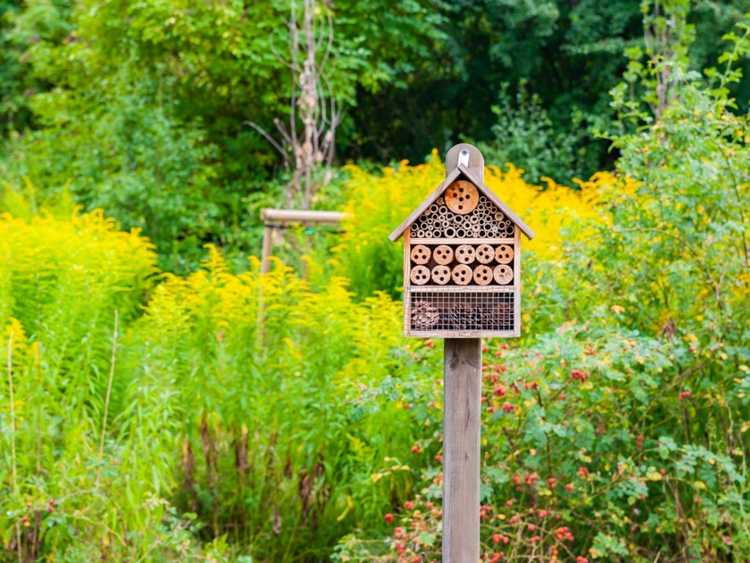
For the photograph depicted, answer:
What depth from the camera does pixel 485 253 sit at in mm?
3316

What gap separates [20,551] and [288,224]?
3901mm

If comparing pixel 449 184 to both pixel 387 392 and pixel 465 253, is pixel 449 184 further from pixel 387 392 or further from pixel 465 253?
pixel 387 392

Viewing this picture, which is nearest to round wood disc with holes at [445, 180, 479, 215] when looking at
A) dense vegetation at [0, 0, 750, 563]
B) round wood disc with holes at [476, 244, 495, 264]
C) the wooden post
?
round wood disc with holes at [476, 244, 495, 264]

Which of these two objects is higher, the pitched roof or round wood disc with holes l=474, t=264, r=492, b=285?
the pitched roof

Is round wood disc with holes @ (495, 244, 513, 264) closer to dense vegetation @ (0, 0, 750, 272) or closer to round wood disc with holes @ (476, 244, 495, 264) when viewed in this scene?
round wood disc with holes @ (476, 244, 495, 264)

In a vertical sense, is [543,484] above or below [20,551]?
above

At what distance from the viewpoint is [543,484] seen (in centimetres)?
425

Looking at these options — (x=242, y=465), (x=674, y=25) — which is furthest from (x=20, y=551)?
(x=674, y=25)

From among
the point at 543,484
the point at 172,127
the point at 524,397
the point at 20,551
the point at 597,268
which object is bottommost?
the point at 20,551

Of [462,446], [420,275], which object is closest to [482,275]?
[420,275]

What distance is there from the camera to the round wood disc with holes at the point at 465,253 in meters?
3.32

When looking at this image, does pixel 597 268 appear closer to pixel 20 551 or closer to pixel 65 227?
pixel 20 551

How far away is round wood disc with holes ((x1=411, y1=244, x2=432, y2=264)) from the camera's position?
3.33 metres

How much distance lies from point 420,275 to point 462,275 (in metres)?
0.12
